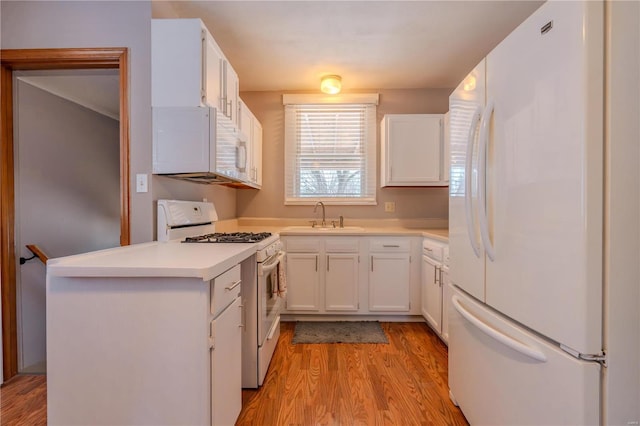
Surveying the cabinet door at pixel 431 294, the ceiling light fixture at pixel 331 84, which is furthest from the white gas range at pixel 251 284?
the ceiling light fixture at pixel 331 84

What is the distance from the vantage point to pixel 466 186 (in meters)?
1.25

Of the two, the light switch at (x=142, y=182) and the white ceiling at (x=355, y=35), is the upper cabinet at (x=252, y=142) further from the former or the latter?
the light switch at (x=142, y=182)

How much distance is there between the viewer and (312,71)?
2.78 meters

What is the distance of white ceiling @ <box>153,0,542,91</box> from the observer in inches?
75.5

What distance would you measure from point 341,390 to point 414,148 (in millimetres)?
2242

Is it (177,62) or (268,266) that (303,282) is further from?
(177,62)

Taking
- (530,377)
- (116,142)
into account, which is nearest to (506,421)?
(530,377)

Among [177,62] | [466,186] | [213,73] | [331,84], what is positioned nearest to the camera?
[466,186]

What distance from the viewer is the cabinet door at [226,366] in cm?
105

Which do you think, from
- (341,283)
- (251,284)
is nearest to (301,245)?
(341,283)

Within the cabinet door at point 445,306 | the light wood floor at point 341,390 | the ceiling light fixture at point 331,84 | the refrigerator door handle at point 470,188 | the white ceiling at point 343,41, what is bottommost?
the light wood floor at point 341,390

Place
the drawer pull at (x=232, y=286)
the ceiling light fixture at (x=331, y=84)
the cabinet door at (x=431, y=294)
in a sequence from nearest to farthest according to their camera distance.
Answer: the drawer pull at (x=232, y=286) → the cabinet door at (x=431, y=294) → the ceiling light fixture at (x=331, y=84)

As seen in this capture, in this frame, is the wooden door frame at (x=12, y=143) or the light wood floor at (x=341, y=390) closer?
the light wood floor at (x=341, y=390)

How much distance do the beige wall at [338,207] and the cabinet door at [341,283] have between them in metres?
0.70
